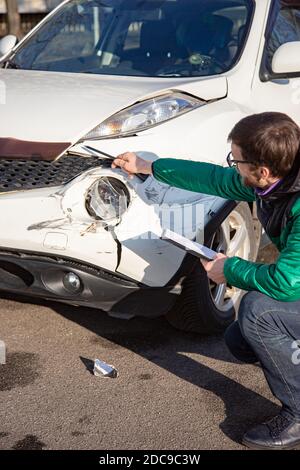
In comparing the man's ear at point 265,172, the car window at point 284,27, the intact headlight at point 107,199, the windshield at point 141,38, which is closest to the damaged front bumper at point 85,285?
the intact headlight at point 107,199

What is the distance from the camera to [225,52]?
4449mm

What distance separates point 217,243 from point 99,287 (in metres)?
0.73

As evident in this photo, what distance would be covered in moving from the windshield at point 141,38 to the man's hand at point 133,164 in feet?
3.48

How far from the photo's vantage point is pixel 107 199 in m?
3.49

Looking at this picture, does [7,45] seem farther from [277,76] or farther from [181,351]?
[181,351]

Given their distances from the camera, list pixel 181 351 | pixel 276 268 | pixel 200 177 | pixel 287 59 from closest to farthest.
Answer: pixel 276 268, pixel 200 177, pixel 181 351, pixel 287 59

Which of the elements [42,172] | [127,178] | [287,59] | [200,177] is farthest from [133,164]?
[287,59]

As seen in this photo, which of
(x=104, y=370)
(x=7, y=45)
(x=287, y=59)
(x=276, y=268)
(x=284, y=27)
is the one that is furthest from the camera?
(x=7, y=45)

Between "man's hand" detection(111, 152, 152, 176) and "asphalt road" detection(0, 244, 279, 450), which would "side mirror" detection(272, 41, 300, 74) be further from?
"asphalt road" detection(0, 244, 279, 450)

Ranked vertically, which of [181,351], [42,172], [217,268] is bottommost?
[181,351]

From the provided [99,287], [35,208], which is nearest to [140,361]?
[99,287]

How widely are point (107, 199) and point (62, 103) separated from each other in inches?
22.6

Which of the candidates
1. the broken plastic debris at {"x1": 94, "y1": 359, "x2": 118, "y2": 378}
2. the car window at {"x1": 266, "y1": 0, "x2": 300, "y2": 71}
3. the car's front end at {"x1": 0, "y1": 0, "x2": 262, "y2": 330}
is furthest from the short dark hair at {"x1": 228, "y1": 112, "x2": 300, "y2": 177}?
the car window at {"x1": 266, "y1": 0, "x2": 300, "y2": 71}

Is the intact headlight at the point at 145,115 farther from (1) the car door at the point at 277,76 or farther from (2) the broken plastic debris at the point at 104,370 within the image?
(2) the broken plastic debris at the point at 104,370
